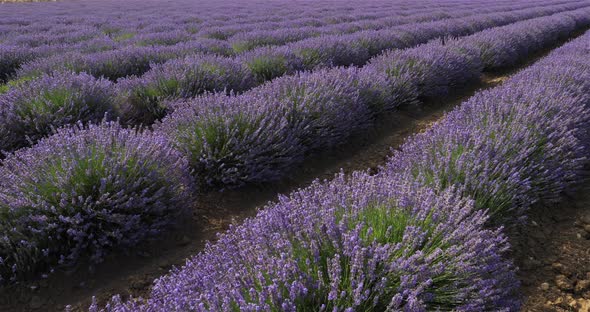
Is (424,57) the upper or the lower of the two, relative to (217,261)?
upper

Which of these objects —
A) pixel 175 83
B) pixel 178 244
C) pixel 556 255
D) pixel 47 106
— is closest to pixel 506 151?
pixel 556 255

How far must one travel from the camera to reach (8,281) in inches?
87.2

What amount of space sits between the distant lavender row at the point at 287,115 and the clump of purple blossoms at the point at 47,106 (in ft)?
2.14

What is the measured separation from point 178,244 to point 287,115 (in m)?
1.50

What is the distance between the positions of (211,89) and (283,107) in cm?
136

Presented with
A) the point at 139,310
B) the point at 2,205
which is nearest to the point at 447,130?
the point at 139,310

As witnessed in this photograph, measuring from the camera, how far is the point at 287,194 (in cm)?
338

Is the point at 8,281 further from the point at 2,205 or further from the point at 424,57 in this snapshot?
the point at 424,57

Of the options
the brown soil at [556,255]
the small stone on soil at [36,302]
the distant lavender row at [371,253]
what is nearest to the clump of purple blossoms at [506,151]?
the distant lavender row at [371,253]

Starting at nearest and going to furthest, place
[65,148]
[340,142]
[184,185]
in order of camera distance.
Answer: [65,148] → [184,185] → [340,142]

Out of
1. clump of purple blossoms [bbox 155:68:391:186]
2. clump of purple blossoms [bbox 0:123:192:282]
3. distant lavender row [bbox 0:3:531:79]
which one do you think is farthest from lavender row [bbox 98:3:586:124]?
distant lavender row [bbox 0:3:531:79]

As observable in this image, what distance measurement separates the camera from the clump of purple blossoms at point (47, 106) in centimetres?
338

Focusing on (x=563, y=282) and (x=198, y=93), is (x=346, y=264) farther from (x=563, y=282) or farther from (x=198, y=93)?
(x=198, y=93)

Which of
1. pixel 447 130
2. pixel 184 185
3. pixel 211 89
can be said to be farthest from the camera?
pixel 211 89
